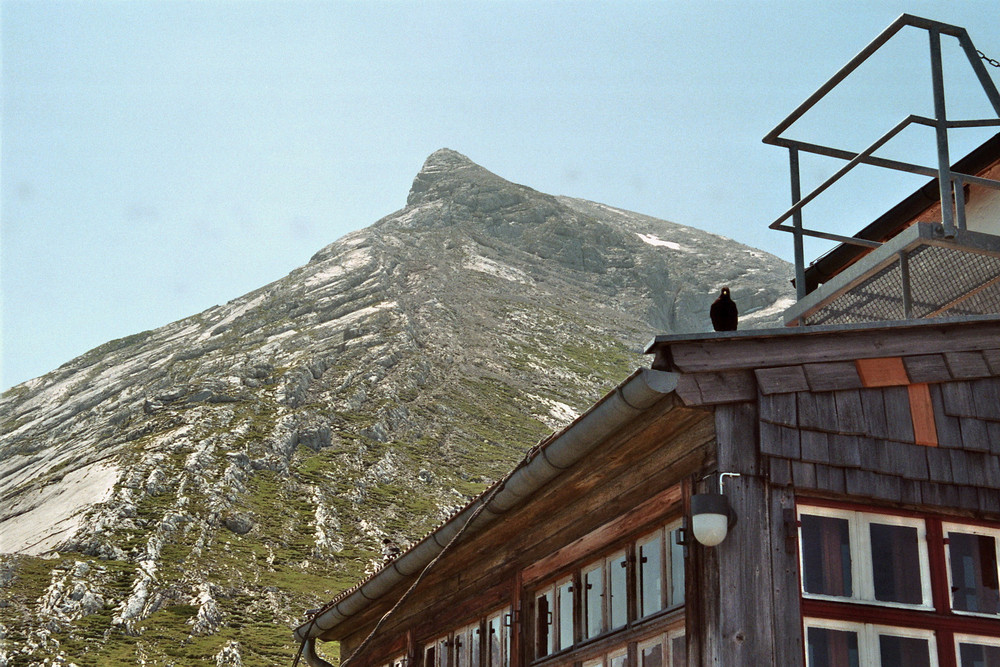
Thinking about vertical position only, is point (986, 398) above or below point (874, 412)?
above

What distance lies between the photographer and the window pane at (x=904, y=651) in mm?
7992

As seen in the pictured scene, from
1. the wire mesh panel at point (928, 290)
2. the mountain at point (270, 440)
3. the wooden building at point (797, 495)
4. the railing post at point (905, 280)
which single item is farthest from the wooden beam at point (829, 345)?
the mountain at point (270, 440)

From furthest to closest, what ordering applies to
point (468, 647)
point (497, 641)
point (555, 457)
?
point (468, 647), point (497, 641), point (555, 457)

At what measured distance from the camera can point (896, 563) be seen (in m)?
8.30

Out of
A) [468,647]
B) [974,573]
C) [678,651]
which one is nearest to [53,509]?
[468,647]

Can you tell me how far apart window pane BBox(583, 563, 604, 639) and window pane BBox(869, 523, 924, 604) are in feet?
8.24

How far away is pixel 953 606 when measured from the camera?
27.1ft

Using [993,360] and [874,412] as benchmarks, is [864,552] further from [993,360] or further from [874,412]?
[993,360]

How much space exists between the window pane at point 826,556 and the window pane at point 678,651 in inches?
38.9

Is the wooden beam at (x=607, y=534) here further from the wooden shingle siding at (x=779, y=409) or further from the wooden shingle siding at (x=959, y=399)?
the wooden shingle siding at (x=959, y=399)

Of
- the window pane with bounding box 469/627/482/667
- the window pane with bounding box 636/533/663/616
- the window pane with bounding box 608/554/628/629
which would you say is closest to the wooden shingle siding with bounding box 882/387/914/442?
the window pane with bounding box 636/533/663/616

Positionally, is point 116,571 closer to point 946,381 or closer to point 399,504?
point 399,504

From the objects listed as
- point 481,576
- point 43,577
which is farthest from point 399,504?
point 481,576

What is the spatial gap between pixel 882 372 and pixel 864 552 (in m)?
1.40
